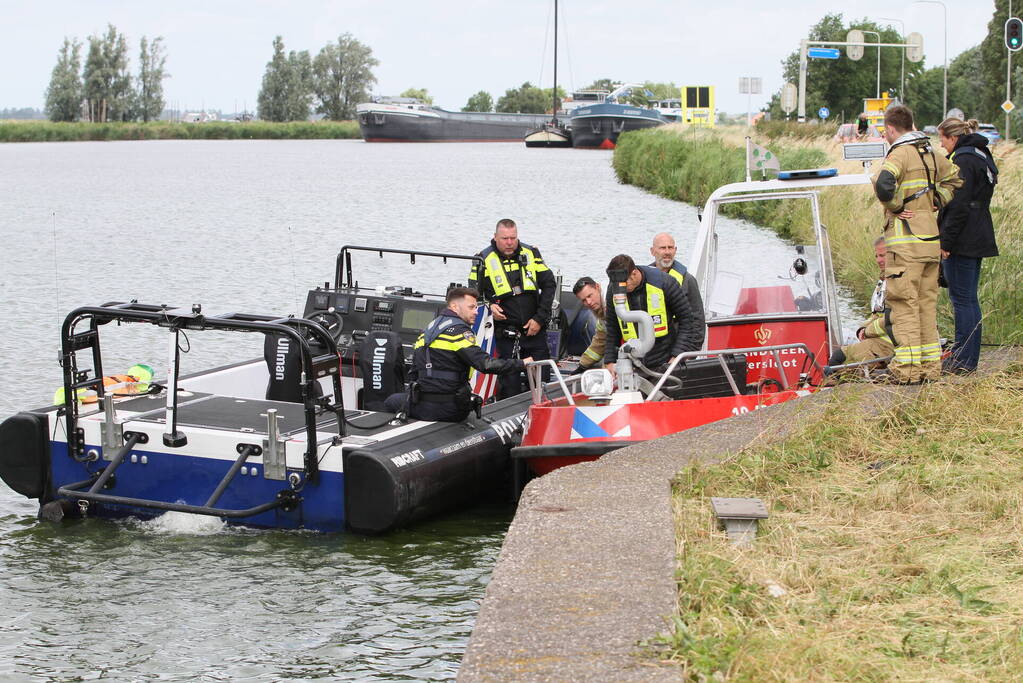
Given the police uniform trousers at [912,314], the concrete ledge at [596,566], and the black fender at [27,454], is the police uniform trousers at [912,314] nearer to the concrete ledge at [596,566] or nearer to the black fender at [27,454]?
the concrete ledge at [596,566]

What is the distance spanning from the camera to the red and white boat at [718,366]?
8.64 metres

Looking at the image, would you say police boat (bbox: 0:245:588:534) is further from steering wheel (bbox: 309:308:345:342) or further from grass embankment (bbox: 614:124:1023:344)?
grass embankment (bbox: 614:124:1023:344)

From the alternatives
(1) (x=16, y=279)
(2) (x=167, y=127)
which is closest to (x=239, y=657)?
(1) (x=16, y=279)

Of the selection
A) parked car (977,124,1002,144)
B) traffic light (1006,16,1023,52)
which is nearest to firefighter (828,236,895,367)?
traffic light (1006,16,1023,52)

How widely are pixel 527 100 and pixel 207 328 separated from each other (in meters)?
182

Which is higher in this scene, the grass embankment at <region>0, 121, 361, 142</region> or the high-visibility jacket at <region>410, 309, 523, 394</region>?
the grass embankment at <region>0, 121, 361, 142</region>

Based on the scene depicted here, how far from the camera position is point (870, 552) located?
6.06 meters

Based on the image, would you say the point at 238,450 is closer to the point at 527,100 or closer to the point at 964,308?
the point at 964,308

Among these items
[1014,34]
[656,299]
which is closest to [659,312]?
[656,299]

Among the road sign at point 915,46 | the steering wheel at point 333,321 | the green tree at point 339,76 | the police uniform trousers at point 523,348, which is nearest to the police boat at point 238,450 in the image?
the police uniform trousers at point 523,348

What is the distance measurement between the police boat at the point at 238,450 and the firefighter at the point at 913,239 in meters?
2.89

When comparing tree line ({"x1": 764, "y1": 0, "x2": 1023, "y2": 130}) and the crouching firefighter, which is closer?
the crouching firefighter

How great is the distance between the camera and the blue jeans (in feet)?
29.9

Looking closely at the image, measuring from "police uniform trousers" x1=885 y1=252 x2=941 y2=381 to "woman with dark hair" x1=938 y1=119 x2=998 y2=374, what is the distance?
14.1 inches
